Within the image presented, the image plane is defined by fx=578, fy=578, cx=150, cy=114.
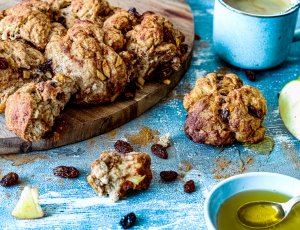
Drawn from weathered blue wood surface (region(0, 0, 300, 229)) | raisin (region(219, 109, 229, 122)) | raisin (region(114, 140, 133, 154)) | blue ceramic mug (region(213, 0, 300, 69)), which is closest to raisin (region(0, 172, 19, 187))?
weathered blue wood surface (region(0, 0, 300, 229))

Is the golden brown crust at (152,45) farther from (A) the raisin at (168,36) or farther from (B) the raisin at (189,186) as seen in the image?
(B) the raisin at (189,186)

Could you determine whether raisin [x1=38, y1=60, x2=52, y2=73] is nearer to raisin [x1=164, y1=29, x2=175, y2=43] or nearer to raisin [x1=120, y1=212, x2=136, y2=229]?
raisin [x1=164, y1=29, x2=175, y2=43]

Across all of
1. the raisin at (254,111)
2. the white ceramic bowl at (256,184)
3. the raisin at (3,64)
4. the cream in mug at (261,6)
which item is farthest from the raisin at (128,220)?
the cream in mug at (261,6)

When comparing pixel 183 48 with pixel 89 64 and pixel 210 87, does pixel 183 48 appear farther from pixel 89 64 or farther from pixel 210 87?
pixel 89 64

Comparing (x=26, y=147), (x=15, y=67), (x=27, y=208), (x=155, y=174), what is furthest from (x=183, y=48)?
(x=27, y=208)

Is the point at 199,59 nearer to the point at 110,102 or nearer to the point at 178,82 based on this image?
the point at 178,82

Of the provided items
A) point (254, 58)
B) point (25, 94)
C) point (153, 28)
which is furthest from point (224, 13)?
point (25, 94)
